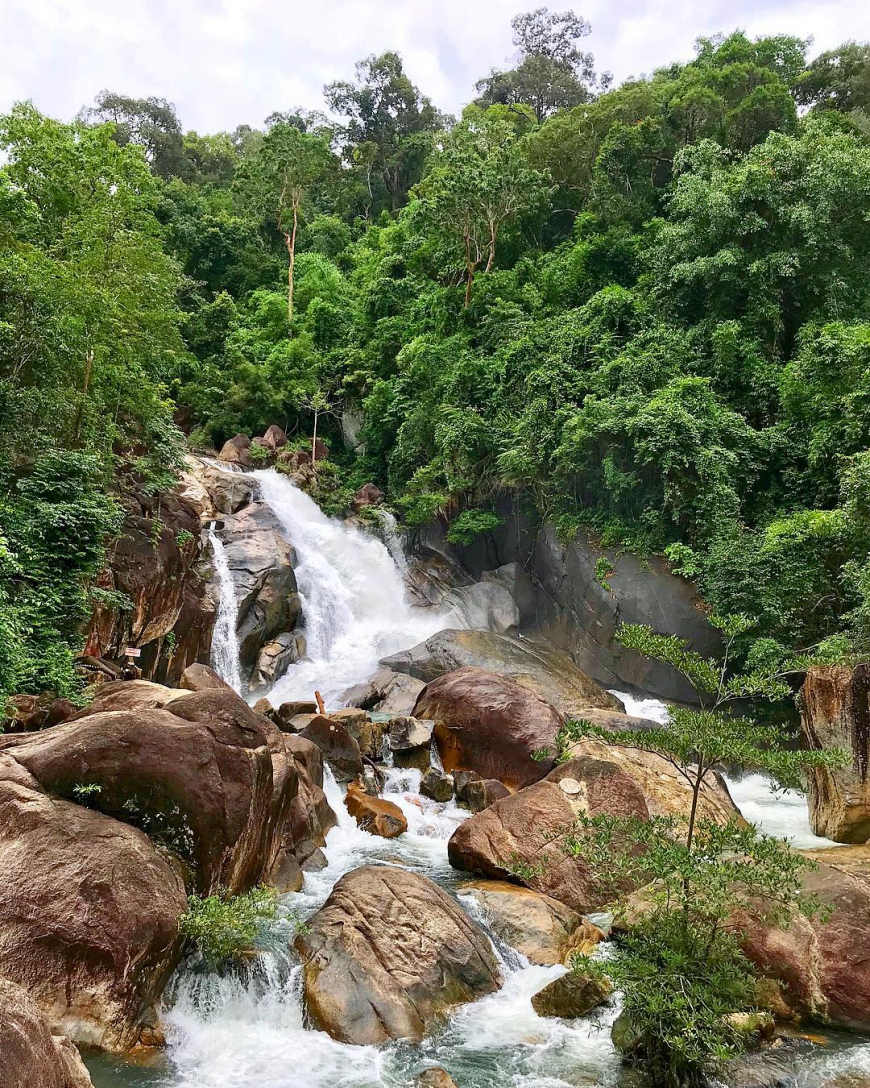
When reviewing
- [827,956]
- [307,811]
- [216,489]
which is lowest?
[307,811]

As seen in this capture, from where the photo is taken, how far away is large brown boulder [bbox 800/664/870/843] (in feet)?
38.4

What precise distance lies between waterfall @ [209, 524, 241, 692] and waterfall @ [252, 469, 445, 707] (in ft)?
4.05

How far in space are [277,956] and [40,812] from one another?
9.38ft

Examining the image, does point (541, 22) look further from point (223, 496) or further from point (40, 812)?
point (40, 812)

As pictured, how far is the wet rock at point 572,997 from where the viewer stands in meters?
7.32

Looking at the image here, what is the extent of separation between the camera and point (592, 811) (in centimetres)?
1049

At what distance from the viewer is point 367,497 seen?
92.8 ft

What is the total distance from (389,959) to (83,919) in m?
3.09

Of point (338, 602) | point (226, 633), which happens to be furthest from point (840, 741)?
point (338, 602)

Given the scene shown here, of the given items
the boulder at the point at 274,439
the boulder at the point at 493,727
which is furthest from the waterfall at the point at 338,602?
the boulder at the point at 493,727

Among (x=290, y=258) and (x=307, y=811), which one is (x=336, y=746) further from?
(x=290, y=258)

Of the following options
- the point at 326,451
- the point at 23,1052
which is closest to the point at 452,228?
the point at 326,451

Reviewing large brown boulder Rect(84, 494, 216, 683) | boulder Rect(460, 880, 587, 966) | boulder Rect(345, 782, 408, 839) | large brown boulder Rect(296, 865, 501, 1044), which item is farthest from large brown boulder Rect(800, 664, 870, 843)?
large brown boulder Rect(84, 494, 216, 683)

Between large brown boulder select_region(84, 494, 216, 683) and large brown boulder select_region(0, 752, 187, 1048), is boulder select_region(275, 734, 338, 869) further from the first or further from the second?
large brown boulder select_region(84, 494, 216, 683)
